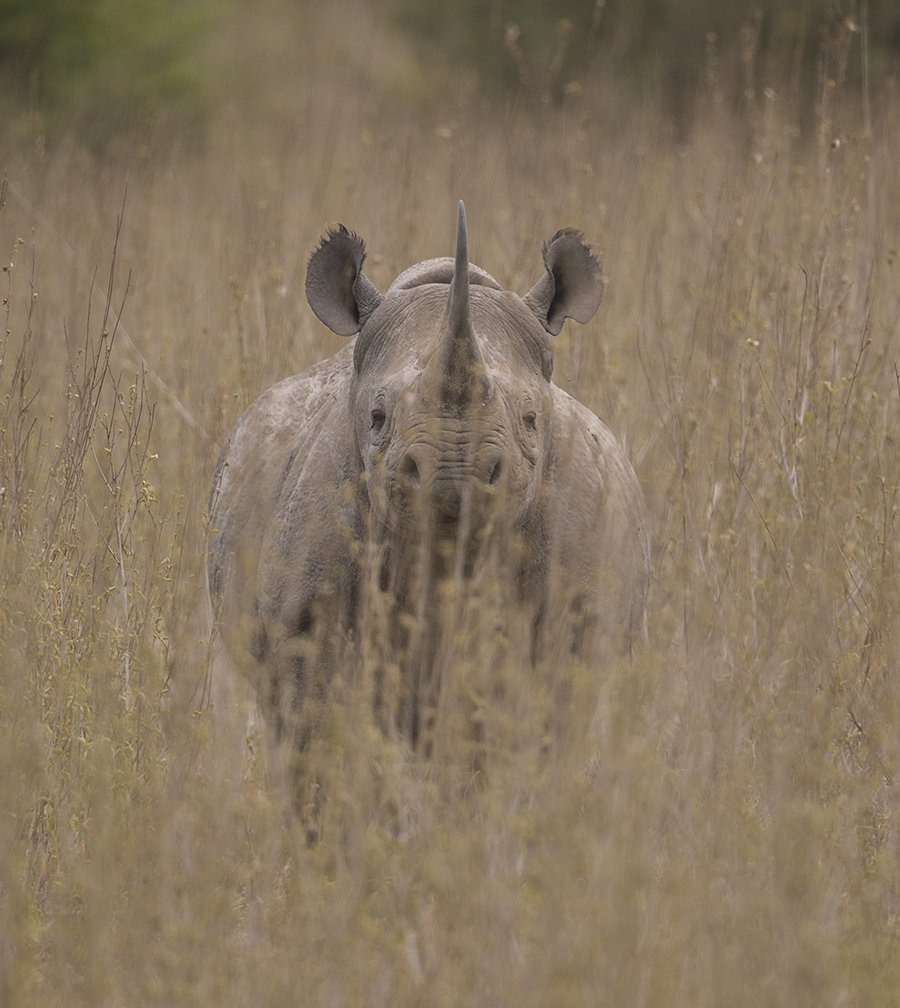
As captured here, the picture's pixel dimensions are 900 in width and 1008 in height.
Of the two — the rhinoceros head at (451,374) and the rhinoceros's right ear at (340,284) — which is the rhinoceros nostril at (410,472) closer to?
the rhinoceros head at (451,374)

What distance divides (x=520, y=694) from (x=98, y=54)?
35.3 feet

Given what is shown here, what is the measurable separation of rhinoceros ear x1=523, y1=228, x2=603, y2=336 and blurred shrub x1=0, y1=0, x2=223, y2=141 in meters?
7.68

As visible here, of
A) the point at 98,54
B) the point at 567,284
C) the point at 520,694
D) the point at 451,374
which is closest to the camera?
the point at 520,694

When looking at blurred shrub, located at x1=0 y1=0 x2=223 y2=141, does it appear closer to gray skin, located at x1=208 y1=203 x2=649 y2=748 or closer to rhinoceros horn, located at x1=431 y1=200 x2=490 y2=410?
gray skin, located at x1=208 y1=203 x2=649 y2=748

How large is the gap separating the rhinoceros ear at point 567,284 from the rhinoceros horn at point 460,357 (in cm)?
83

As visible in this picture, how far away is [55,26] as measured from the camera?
42.7 feet

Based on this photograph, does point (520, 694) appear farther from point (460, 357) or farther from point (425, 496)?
point (460, 357)

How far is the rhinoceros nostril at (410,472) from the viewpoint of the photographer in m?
Answer: 3.88

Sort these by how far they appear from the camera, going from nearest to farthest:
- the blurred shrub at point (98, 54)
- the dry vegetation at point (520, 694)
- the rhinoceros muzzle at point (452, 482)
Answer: the dry vegetation at point (520, 694) < the rhinoceros muzzle at point (452, 482) < the blurred shrub at point (98, 54)

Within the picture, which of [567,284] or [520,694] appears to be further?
[567,284]

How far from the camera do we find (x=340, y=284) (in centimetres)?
482

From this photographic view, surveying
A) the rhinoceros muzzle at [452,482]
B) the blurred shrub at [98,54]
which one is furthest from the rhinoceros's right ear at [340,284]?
the blurred shrub at [98,54]

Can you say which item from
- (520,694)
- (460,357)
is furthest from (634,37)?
(520,694)

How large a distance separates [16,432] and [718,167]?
16.1 ft
